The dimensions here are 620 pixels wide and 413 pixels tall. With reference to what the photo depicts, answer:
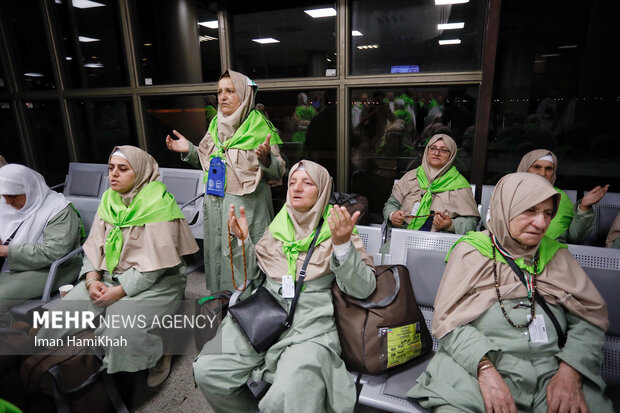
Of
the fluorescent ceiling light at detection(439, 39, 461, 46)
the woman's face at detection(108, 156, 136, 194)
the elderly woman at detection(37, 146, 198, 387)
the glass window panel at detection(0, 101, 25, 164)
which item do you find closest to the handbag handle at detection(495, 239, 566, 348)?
the elderly woman at detection(37, 146, 198, 387)

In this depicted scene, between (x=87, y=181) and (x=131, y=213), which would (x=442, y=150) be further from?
(x=87, y=181)

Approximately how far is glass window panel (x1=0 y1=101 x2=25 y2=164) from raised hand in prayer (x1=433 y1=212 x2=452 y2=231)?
594 centimetres

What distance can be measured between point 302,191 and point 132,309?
1176mm

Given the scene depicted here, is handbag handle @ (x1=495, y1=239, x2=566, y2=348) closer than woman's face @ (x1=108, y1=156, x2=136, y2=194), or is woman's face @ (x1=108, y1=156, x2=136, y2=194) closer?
handbag handle @ (x1=495, y1=239, x2=566, y2=348)

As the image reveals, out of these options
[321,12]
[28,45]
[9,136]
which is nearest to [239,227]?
[321,12]

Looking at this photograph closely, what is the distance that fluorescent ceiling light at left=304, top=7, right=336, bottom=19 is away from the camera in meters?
3.51

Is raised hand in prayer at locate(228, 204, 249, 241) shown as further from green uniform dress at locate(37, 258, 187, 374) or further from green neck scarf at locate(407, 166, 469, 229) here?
green neck scarf at locate(407, 166, 469, 229)

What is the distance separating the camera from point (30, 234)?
2363 mm

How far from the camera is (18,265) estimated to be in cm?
229

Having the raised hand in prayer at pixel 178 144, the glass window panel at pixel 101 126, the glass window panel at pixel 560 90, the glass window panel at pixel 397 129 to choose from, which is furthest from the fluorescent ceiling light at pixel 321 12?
the glass window panel at pixel 101 126

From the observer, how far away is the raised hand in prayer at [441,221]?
8.04 ft

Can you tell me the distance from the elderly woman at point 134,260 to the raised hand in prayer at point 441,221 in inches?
65.6

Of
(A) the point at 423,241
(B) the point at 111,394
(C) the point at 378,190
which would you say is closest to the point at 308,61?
(C) the point at 378,190

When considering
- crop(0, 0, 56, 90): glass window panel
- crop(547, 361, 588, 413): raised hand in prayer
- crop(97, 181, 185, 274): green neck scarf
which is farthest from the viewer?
crop(0, 0, 56, 90): glass window panel
